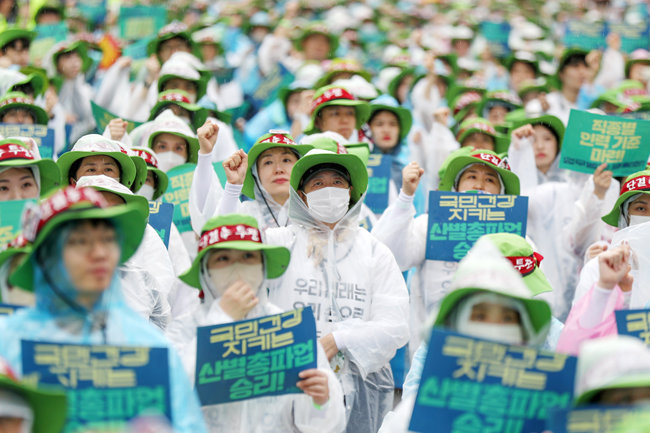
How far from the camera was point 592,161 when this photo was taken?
23.8 feet

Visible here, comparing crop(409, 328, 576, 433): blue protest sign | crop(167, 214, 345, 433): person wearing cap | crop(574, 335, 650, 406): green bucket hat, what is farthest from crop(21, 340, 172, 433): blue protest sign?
crop(574, 335, 650, 406): green bucket hat

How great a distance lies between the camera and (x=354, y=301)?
206 inches

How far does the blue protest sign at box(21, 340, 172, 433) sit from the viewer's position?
3549 millimetres

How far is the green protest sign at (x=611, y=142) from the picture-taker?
7.22 m

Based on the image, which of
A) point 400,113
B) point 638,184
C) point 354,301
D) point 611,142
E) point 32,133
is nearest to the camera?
point 354,301

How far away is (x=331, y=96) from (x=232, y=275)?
3.92 m

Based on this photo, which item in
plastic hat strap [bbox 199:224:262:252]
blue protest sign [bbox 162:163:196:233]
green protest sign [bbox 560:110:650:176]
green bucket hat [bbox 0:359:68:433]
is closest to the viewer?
green bucket hat [bbox 0:359:68:433]

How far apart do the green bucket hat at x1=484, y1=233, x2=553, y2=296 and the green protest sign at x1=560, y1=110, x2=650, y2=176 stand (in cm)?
211

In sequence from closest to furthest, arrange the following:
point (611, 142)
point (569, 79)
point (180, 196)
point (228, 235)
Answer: point (228, 235)
point (180, 196)
point (611, 142)
point (569, 79)

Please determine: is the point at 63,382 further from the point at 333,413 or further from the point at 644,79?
the point at 644,79

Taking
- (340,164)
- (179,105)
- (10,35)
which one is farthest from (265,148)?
(10,35)

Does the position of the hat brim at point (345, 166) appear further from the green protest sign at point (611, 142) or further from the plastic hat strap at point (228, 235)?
the green protest sign at point (611, 142)

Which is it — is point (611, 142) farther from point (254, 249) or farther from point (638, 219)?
point (254, 249)

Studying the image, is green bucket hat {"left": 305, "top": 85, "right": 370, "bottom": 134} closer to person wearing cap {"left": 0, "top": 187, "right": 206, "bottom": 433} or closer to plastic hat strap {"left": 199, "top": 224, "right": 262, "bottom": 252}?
plastic hat strap {"left": 199, "top": 224, "right": 262, "bottom": 252}
